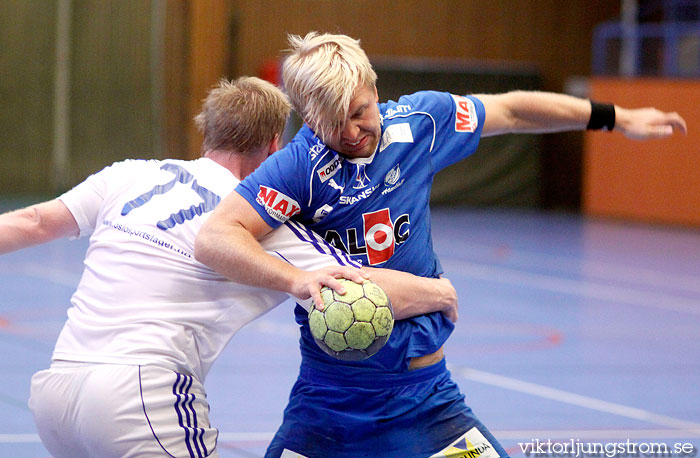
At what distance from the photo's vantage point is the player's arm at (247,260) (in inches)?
117

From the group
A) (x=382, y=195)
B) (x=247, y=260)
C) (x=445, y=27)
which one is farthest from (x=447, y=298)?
(x=445, y=27)

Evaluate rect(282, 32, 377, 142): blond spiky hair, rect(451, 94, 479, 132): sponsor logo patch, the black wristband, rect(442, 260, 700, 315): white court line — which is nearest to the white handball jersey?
rect(282, 32, 377, 142): blond spiky hair

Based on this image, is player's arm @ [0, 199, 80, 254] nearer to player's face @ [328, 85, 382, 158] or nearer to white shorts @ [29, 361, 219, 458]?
white shorts @ [29, 361, 219, 458]

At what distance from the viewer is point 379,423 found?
333cm

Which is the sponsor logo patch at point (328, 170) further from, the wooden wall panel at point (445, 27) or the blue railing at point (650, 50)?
the wooden wall panel at point (445, 27)

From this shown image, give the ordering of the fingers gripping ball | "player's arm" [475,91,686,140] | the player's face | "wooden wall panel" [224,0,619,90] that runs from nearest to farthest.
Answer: the fingers gripping ball < the player's face < "player's arm" [475,91,686,140] < "wooden wall panel" [224,0,619,90]

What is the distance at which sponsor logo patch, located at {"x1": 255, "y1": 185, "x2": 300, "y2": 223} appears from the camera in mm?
3096

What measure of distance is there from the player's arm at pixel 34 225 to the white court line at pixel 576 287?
291 inches

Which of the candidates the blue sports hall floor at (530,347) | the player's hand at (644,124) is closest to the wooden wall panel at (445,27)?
the blue sports hall floor at (530,347)

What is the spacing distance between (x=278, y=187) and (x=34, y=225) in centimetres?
85

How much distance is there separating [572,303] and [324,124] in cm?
716

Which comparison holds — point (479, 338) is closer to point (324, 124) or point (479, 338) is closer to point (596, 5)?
point (324, 124)

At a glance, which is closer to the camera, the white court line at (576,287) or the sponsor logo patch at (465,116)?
the sponsor logo patch at (465,116)

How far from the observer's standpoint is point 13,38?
1858cm
